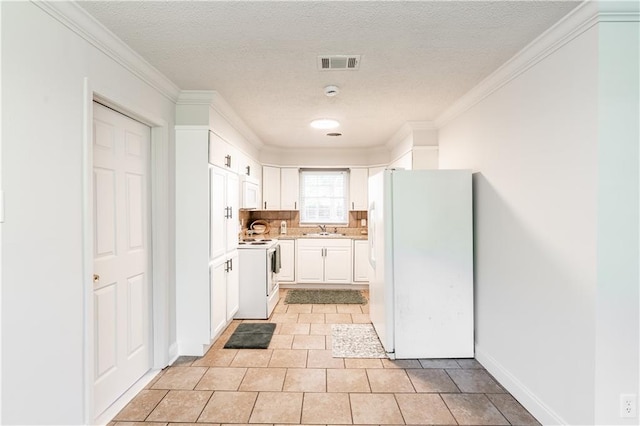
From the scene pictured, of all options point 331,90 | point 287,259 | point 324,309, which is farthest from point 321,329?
point 331,90

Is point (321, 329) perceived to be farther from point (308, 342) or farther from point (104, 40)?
point (104, 40)

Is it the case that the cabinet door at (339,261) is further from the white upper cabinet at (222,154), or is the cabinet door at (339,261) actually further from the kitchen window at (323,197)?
the white upper cabinet at (222,154)

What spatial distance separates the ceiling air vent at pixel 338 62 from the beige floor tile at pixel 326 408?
2.47 meters

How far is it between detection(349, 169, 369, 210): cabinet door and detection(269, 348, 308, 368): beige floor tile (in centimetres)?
320

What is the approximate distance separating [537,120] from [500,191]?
0.64 meters

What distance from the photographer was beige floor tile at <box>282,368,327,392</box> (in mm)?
2477

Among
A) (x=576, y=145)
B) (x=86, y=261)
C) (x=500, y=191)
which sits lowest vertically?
(x=86, y=261)

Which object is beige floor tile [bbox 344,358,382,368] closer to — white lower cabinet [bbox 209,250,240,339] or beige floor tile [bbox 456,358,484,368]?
beige floor tile [bbox 456,358,484,368]

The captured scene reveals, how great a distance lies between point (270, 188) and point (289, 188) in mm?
348

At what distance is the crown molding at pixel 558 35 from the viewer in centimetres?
166

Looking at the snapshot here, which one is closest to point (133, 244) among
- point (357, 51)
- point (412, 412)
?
point (357, 51)

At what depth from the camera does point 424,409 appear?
2.23m

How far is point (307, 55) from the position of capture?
226 cm

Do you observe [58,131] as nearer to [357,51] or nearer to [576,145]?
[357,51]
